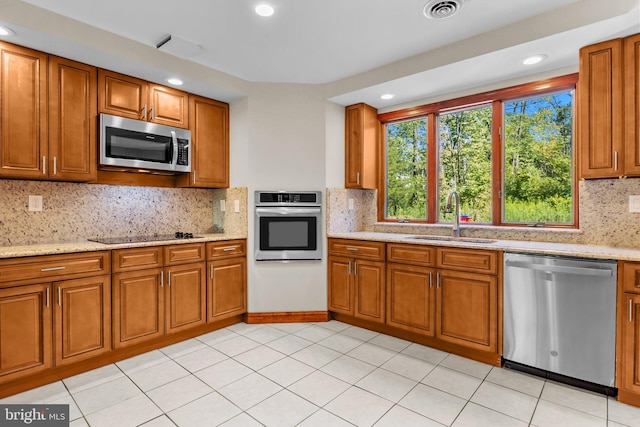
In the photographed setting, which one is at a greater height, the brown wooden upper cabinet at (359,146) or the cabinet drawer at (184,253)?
the brown wooden upper cabinet at (359,146)

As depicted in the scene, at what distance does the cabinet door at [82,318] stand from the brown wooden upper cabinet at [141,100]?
58.6 inches

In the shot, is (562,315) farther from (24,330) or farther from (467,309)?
(24,330)

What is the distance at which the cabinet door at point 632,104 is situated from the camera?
2.28 meters

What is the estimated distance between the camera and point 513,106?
324cm

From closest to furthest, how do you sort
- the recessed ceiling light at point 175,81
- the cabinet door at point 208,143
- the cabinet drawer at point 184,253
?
1. the cabinet drawer at point 184,253
2. the recessed ceiling light at point 175,81
3. the cabinet door at point 208,143

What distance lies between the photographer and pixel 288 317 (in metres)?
3.63

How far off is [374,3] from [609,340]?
270 centimetres

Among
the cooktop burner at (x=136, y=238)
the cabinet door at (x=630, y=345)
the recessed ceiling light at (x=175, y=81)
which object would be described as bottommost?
the cabinet door at (x=630, y=345)

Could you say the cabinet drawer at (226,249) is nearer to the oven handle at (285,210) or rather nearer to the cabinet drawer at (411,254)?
the oven handle at (285,210)

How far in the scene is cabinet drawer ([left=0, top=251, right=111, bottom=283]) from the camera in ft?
7.15

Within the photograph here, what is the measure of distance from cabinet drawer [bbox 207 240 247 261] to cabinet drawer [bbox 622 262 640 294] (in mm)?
3125

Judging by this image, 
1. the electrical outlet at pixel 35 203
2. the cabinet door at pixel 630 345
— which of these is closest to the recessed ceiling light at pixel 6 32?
the electrical outlet at pixel 35 203

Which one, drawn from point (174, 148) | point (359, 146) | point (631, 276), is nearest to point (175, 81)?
point (174, 148)
